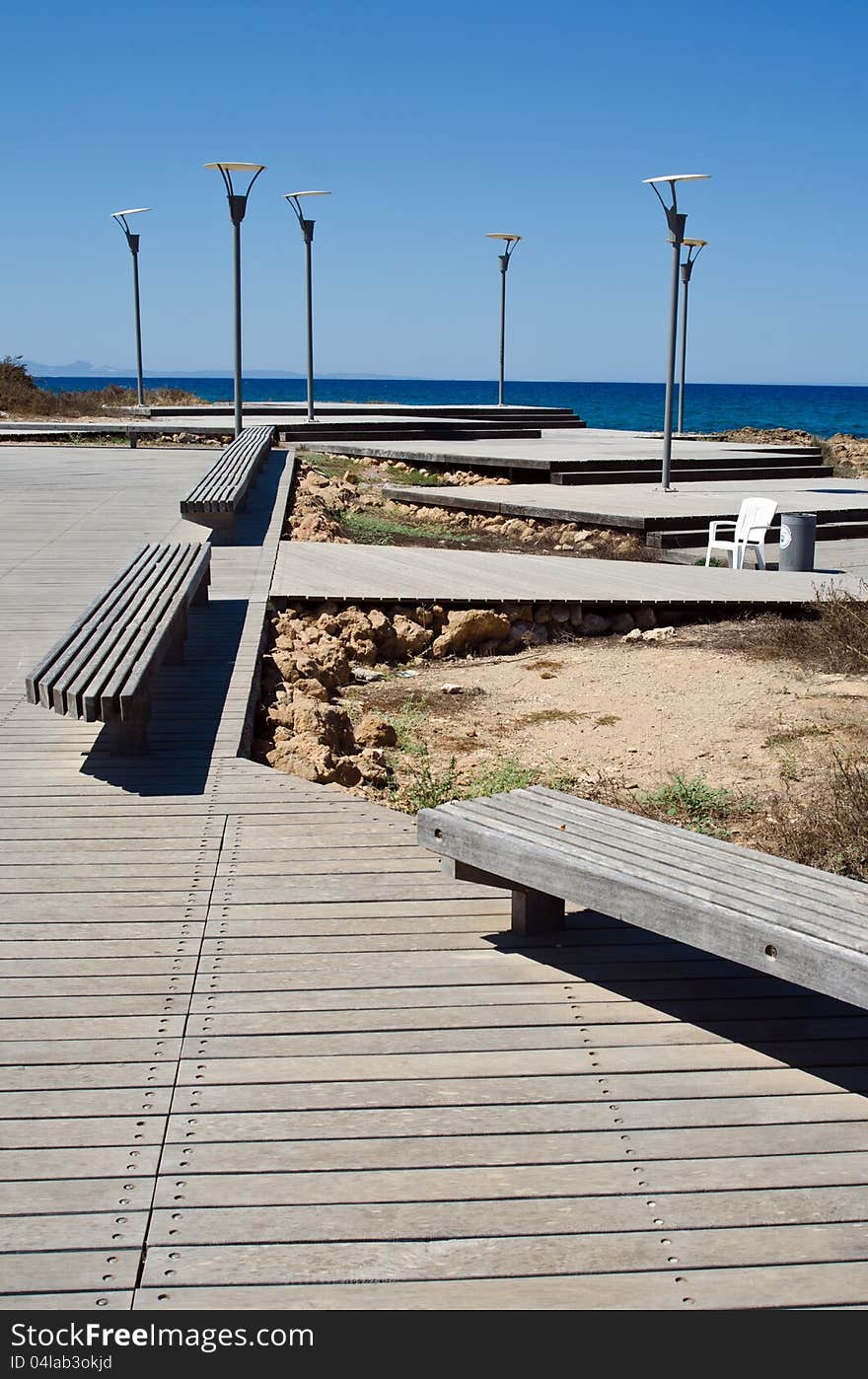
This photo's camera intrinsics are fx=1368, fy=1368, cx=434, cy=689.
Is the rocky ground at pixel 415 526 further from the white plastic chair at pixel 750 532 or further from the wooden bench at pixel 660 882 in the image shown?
the wooden bench at pixel 660 882

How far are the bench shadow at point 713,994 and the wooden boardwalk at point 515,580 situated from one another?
594 centimetres

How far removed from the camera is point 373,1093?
308cm

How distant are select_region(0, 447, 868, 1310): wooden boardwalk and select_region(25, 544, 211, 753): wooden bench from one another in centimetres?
43

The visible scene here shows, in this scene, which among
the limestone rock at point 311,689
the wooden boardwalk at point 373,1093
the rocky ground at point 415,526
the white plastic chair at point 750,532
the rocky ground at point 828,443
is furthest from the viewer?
the rocky ground at point 828,443

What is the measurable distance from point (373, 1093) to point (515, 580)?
8.14m

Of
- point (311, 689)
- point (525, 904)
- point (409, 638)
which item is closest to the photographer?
point (525, 904)

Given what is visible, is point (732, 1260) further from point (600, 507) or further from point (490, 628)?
point (600, 507)

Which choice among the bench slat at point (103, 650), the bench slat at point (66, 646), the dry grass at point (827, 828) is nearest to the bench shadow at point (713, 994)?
the dry grass at point (827, 828)

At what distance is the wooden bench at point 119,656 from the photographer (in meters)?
5.07

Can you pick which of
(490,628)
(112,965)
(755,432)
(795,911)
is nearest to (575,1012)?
(795,911)

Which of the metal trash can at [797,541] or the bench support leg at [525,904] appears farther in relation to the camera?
the metal trash can at [797,541]

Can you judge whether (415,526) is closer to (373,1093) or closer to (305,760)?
(305,760)

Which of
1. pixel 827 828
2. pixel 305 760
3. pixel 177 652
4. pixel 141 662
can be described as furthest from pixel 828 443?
pixel 141 662
